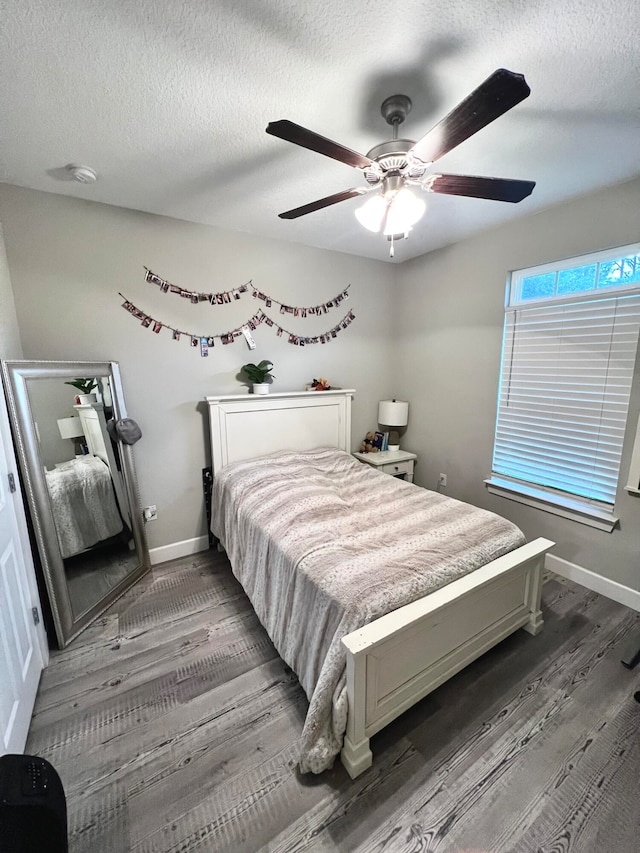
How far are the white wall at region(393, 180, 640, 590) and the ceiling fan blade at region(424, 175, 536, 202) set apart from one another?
1174 millimetres

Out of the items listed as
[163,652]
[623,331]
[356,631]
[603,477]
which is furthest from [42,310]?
[603,477]

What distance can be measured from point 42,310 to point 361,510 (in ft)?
7.61

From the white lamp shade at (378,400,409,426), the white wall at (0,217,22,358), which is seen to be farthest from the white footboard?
the white wall at (0,217,22,358)

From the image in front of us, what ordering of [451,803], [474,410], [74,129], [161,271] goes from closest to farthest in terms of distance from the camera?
1. [451,803]
2. [74,129]
3. [161,271]
4. [474,410]

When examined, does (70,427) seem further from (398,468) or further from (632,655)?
(632,655)

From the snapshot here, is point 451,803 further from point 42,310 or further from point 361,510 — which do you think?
point 42,310

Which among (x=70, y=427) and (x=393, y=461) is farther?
(x=393, y=461)

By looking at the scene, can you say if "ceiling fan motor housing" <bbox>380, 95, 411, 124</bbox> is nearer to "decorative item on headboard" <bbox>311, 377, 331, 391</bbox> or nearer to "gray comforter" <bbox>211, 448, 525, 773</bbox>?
"gray comforter" <bbox>211, 448, 525, 773</bbox>

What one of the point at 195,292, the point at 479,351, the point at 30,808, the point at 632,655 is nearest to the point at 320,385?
the point at 195,292

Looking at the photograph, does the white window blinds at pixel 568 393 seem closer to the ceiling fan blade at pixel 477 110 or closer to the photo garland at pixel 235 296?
the photo garland at pixel 235 296

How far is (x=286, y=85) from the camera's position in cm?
129

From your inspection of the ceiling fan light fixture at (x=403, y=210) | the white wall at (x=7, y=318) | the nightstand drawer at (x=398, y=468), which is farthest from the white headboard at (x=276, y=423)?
the ceiling fan light fixture at (x=403, y=210)

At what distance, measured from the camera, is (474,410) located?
2938mm

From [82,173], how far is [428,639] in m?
2.84
